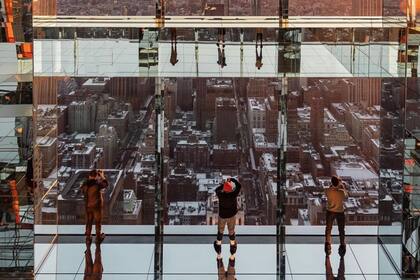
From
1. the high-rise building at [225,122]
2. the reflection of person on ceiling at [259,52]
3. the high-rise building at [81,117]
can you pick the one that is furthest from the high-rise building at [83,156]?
the reflection of person on ceiling at [259,52]

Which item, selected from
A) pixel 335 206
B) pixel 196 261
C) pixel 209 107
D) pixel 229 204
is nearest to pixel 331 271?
pixel 335 206

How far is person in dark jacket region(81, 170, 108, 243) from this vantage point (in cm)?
978

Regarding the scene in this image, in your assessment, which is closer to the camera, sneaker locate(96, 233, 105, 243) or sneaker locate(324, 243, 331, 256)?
sneaker locate(324, 243, 331, 256)

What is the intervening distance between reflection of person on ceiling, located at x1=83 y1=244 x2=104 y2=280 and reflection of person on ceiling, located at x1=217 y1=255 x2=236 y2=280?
1.41m

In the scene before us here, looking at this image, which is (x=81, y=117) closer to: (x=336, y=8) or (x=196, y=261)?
(x=196, y=261)

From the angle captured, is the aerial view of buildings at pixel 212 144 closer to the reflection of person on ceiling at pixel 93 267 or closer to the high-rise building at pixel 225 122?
the high-rise building at pixel 225 122

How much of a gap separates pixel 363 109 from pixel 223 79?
2226 mm

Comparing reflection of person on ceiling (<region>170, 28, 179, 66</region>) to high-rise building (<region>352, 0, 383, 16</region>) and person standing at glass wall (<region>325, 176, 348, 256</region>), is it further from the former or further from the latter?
person standing at glass wall (<region>325, 176, 348, 256</region>)

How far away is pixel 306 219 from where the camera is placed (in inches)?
436

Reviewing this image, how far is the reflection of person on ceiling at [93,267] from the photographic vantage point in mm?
9055

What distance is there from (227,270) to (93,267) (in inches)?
63.7

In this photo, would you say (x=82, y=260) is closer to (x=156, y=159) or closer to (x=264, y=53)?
(x=156, y=159)

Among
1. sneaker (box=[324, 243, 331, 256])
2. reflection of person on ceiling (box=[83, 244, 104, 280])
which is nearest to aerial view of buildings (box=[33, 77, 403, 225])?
sneaker (box=[324, 243, 331, 256])

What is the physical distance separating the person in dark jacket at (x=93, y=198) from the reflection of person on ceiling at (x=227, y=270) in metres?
1.68
